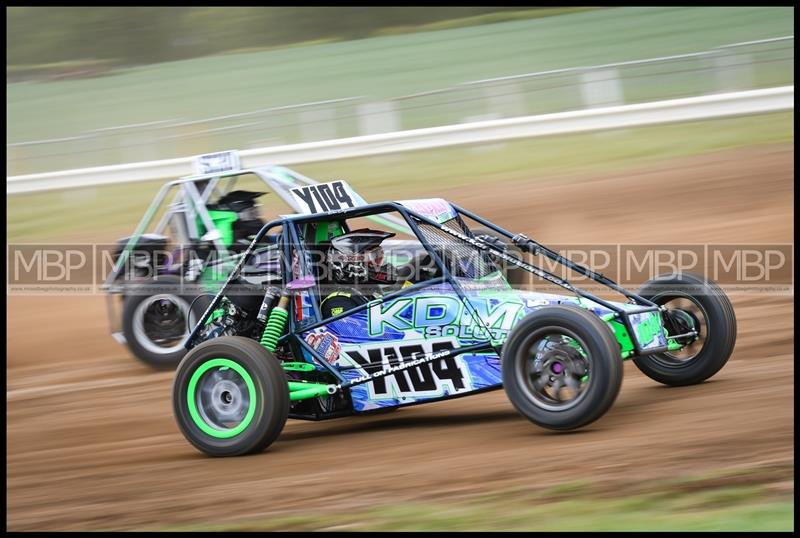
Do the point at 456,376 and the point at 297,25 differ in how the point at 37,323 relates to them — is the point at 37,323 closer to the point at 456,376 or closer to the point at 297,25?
the point at 456,376

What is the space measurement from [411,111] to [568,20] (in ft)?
22.8

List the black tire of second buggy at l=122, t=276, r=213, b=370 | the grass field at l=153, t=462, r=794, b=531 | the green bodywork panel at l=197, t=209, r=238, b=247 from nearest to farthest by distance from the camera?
the grass field at l=153, t=462, r=794, b=531
the black tire of second buggy at l=122, t=276, r=213, b=370
the green bodywork panel at l=197, t=209, r=238, b=247

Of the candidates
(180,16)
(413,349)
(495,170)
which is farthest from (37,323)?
(180,16)

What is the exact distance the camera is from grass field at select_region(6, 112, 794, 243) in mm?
13102

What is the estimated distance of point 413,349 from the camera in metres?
6.15

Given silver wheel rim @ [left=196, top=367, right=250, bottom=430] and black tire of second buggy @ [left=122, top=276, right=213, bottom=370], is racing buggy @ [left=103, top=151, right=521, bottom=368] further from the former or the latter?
silver wheel rim @ [left=196, top=367, right=250, bottom=430]

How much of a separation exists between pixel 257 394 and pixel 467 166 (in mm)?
8579

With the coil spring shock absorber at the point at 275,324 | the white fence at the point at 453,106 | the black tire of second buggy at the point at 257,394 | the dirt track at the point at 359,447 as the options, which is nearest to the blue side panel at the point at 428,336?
the coil spring shock absorber at the point at 275,324

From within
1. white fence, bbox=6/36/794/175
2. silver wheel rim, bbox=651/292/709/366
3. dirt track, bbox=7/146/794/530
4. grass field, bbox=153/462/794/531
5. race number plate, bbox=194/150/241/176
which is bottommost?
grass field, bbox=153/462/794/531

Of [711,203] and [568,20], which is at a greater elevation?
[568,20]

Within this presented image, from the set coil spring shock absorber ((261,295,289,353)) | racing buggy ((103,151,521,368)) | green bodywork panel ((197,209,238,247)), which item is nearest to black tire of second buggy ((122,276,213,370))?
racing buggy ((103,151,521,368))

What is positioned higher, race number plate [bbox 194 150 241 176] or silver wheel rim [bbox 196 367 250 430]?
race number plate [bbox 194 150 241 176]

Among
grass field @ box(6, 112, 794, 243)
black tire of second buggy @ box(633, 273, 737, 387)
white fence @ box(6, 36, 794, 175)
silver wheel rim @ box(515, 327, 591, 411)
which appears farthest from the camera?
white fence @ box(6, 36, 794, 175)

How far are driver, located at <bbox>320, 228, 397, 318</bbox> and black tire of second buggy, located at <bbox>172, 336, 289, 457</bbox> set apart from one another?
1.92 feet
